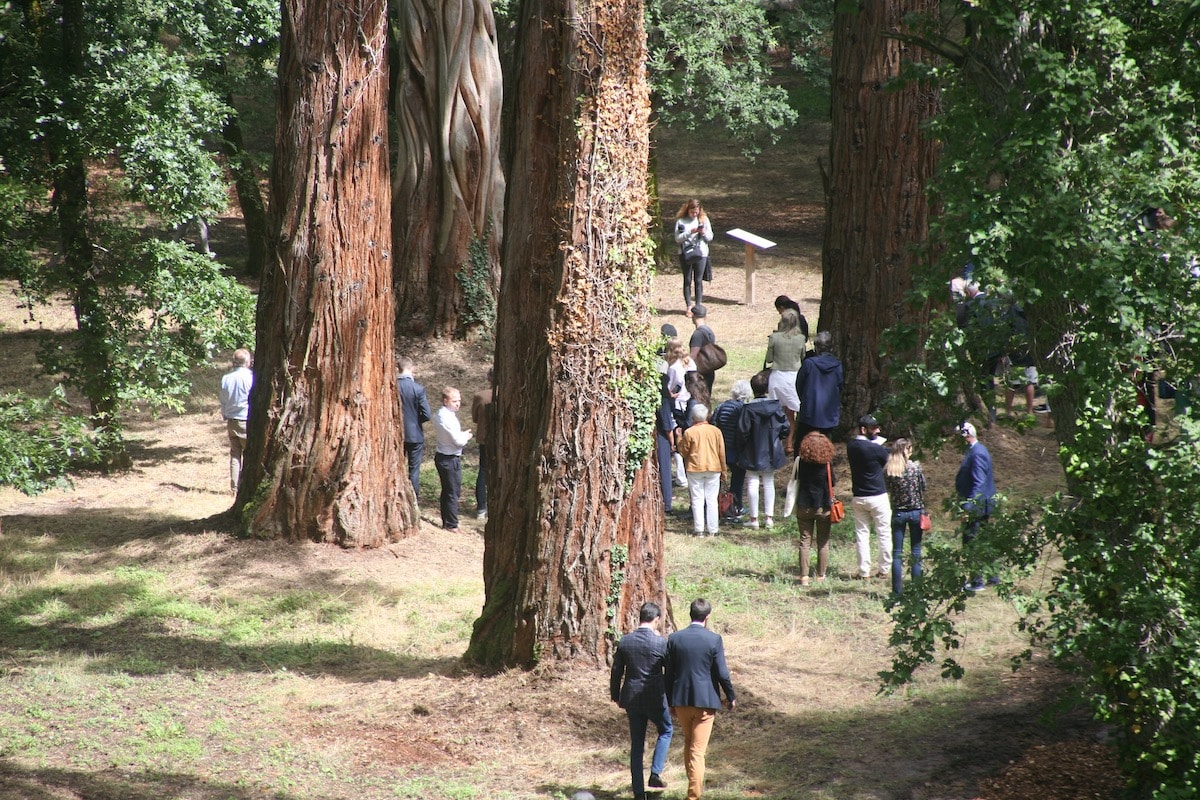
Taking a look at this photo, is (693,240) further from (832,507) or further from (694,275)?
(832,507)

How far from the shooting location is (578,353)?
→ 865cm

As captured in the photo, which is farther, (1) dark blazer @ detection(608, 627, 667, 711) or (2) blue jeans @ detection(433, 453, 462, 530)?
(2) blue jeans @ detection(433, 453, 462, 530)

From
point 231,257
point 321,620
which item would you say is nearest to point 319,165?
point 321,620

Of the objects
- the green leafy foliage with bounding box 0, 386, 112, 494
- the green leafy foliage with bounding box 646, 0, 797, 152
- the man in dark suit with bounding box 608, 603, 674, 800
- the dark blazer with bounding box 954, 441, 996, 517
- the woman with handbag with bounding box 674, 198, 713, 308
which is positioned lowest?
the man in dark suit with bounding box 608, 603, 674, 800

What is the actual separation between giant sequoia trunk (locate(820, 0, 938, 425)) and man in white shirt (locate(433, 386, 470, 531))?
17.2ft

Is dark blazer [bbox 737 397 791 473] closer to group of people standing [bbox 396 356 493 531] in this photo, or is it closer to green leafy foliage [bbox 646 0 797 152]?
group of people standing [bbox 396 356 493 531]

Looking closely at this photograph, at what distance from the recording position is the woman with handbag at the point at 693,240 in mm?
20203

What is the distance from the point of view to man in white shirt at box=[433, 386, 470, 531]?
12.5 metres

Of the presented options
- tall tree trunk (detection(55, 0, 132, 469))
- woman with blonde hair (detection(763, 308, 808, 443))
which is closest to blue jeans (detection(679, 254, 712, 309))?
woman with blonde hair (detection(763, 308, 808, 443))

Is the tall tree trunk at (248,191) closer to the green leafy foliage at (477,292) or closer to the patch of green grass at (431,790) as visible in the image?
the green leafy foliage at (477,292)

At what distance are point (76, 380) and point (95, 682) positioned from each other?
6640 millimetres

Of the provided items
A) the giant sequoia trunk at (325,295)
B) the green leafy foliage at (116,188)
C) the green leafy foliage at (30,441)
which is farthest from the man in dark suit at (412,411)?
the green leafy foliage at (30,441)

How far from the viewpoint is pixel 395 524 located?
1218 centimetres

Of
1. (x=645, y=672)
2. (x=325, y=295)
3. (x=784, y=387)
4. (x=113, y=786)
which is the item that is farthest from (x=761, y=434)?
(x=113, y=786)
